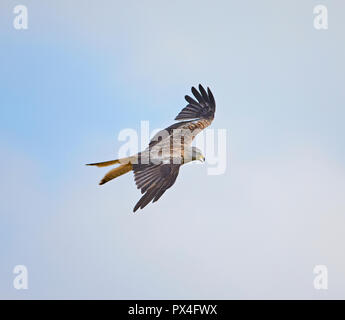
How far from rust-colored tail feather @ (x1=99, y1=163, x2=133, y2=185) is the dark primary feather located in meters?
2.75

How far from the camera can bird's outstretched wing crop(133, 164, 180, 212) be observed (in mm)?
8831

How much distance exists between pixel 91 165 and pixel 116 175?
0.47m

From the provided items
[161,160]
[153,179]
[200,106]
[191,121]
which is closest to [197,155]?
[161,160]

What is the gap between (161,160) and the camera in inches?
371

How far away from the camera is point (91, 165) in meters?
9.34

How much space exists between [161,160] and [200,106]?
3.02 m

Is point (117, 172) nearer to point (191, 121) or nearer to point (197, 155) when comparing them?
point (197, 155)

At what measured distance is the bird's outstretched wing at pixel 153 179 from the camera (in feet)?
29.0

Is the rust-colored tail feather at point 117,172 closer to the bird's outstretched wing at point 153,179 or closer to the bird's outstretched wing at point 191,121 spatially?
the bird's outstretched wing at point 153,179

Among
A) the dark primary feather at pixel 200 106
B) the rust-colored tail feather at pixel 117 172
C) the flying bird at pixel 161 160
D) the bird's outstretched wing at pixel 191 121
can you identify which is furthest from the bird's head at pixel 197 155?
the dark primary feather at pixel 200 106

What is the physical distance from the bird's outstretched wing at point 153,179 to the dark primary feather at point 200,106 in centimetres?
279

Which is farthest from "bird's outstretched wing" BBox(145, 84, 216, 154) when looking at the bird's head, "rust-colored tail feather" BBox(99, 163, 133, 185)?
"rust-colored tail feather" BBox(99, 163, 133, 185)
